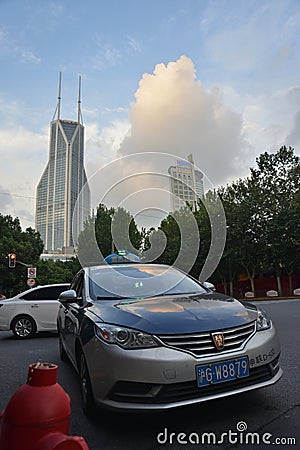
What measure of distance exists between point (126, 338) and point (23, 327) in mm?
7334

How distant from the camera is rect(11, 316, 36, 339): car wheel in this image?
9227 mm

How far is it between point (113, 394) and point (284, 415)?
4.81 ft

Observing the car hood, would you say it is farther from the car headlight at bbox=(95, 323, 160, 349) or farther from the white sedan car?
the white sedan car

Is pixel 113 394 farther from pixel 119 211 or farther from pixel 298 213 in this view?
pixel 298 213

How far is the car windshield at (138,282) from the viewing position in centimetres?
412

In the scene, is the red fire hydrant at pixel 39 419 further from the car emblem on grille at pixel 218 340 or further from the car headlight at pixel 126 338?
the car emblem on grille at pixel 218 340

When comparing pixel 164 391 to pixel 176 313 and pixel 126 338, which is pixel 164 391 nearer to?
pixel 126 338

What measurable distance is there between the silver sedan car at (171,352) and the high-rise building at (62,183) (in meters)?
14.3

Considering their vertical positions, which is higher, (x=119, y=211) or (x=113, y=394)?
(x=119, y=211)

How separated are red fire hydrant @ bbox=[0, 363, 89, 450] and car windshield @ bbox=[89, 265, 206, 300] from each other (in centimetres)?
217

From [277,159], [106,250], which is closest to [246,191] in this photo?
[277,159]

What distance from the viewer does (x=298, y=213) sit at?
29750 mm

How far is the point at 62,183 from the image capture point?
69.2 feet

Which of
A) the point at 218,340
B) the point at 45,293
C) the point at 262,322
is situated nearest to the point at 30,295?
the point at 45,293
